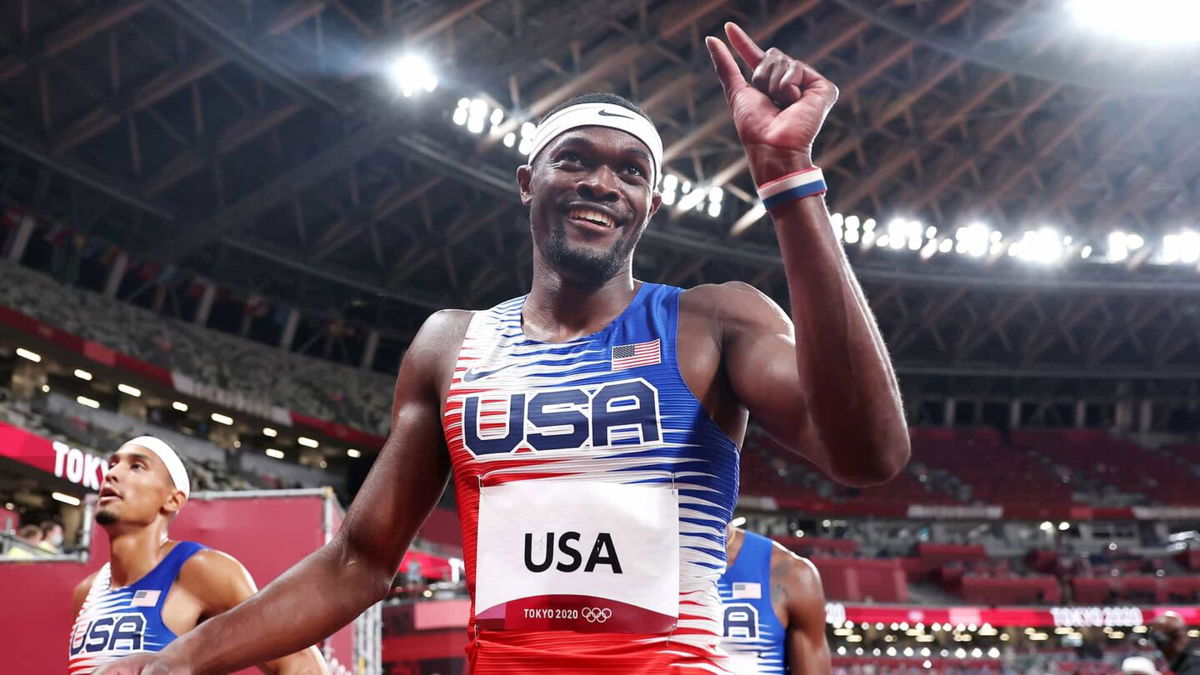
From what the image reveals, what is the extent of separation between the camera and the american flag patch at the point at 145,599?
452 centimetres

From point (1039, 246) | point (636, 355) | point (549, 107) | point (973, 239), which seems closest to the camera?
point (636, 355)

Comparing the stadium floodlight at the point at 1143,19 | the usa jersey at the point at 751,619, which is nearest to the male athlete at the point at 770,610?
the usa jersey at the point at 751,619

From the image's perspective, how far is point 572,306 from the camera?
6.85ft

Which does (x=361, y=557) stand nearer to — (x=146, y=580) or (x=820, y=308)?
(x=820, y=308)

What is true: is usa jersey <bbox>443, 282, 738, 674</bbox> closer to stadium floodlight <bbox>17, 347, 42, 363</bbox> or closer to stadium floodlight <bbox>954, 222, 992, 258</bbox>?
stadium floodlight <bbox>17, 347, 42, 363</bbox>

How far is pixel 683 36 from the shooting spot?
23.6m

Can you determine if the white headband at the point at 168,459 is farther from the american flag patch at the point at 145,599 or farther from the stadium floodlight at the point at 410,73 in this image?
the stadium floodlight at the point at 410,73

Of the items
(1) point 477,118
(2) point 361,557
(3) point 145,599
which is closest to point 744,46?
(2) point 361,557

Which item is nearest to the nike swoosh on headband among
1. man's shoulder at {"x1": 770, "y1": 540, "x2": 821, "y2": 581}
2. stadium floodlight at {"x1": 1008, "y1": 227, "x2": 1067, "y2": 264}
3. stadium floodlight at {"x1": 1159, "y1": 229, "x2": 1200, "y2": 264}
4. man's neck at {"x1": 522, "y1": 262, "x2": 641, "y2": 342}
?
man's neck at {"x1": 522, "y1": 262, "x2": 641, "y2": 342}

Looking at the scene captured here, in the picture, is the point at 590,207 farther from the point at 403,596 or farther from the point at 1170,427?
the point at 1170,427

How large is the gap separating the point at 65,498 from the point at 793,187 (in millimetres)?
23893

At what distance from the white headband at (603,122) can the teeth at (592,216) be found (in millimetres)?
Result: 146

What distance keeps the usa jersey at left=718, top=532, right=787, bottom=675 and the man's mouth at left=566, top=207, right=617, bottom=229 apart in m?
3.00

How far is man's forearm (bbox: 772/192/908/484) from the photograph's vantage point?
4.99ft
